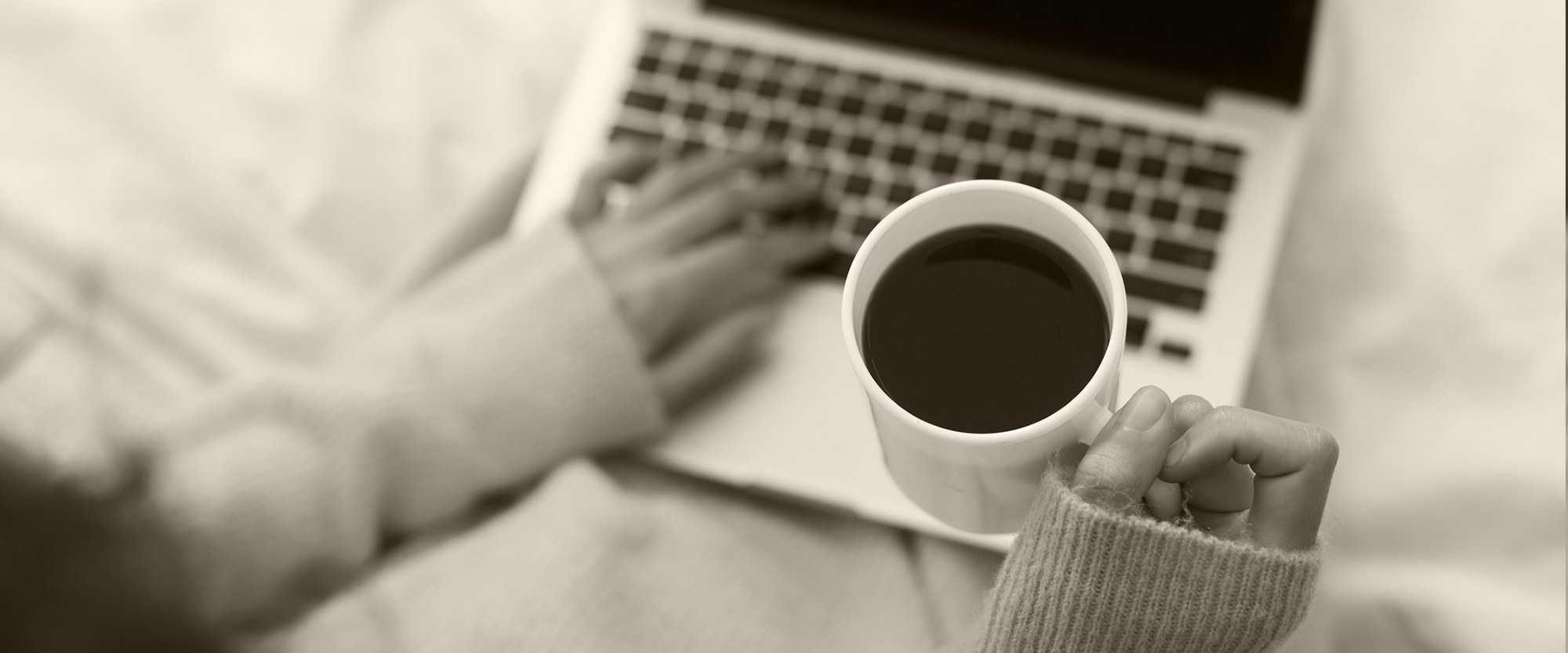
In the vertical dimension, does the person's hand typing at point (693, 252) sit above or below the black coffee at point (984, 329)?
below

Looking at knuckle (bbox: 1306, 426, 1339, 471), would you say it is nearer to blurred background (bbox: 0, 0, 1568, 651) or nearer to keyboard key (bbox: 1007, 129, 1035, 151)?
blurred background (bbox: 0, 0, 1568, 651)

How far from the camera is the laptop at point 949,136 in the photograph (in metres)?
0.61

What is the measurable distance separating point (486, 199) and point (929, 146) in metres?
0.29

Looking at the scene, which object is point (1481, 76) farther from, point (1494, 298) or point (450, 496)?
point (450, 496)

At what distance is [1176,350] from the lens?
0.60 meters

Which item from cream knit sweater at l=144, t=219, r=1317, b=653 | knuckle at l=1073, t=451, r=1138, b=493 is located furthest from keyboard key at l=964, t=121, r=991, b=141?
knuckle at l=1073, t=451, r=1138, b=493

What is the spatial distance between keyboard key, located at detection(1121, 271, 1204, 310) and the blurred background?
0.12 m

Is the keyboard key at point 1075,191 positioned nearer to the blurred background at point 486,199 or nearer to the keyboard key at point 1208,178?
the keyboard key at point 1208,178

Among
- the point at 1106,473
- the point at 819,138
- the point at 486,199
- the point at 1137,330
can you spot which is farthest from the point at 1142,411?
the point at 486,199

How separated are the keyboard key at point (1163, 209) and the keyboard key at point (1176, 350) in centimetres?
7

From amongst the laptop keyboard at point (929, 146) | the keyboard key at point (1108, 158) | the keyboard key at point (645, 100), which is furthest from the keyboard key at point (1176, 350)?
the keyboard key at point (645, 100)

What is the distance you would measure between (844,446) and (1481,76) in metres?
0.43

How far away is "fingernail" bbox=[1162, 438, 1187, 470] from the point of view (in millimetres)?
383

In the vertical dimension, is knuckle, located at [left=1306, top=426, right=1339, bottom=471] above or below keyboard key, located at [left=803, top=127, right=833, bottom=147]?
Result: above
